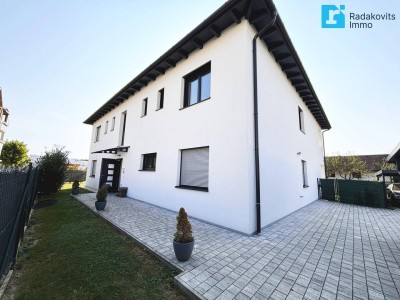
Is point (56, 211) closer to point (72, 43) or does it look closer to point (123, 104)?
point (72, 43)

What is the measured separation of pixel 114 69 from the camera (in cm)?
887

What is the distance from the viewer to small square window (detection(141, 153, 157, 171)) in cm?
881

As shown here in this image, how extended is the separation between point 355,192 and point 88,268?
13.7 metres

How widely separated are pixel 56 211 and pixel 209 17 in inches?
387

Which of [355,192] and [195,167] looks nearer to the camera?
[195,167]

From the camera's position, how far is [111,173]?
12203 mm

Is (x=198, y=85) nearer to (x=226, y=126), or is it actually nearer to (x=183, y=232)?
(x=226, y=126)

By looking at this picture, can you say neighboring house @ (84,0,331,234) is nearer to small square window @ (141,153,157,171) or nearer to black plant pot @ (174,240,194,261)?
small square window @ (141,153,157,171)

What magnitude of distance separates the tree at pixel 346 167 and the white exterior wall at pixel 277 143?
72.8 feet

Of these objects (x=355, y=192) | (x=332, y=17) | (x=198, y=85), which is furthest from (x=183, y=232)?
(x=355, y=192)

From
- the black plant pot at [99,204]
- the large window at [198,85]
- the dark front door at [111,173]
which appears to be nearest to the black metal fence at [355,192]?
the large window at [198,85]

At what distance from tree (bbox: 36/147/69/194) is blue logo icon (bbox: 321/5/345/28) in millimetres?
16594

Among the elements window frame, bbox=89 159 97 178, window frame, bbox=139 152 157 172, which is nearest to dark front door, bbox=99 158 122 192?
window frame, bbox=139 152 157 172

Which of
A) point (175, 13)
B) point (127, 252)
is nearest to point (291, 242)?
point (127, 252)
